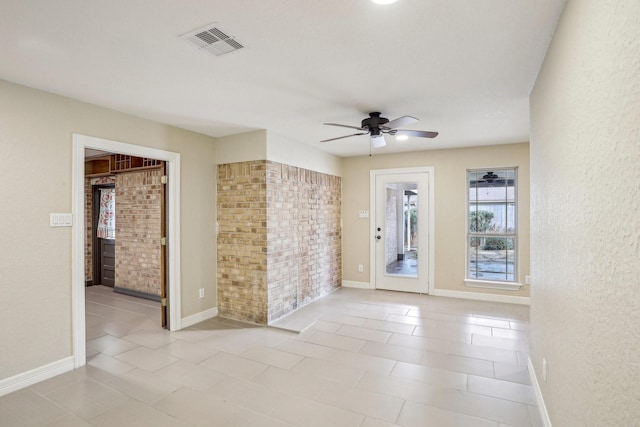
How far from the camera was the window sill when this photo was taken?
193 inches

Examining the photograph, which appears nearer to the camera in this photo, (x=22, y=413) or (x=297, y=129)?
(x=22, y=413)

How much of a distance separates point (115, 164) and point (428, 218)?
5401mm

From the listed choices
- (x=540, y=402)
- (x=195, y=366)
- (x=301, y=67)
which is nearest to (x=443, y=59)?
(x=301, y=67)

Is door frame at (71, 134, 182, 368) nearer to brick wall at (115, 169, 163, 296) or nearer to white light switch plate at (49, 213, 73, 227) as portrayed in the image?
white light switch plate at (49, 213, 73, 227)

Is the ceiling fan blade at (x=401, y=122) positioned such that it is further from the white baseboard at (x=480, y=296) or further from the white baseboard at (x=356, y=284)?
the white baseboard at (x=356, y=284)

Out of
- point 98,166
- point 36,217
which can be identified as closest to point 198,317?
point 36,217

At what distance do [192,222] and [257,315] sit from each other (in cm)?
143

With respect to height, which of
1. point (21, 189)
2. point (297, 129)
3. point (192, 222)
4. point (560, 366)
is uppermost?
point (297, 129)

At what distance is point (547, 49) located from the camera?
208 centimetres

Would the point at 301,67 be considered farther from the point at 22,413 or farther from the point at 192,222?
the point at 22,413

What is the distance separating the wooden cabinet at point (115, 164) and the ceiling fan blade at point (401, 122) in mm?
3319

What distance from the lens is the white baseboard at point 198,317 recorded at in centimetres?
398

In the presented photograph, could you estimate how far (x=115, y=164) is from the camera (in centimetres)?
561

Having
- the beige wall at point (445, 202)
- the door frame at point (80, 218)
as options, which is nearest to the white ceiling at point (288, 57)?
the door frame at point (80, 218)
